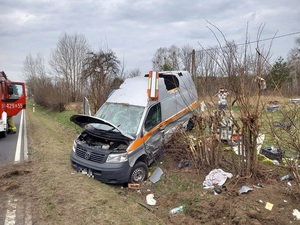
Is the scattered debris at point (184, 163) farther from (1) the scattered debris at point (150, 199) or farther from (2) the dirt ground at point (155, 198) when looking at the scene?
(1) the scattered debris at point (150, 199)

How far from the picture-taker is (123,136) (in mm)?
6336

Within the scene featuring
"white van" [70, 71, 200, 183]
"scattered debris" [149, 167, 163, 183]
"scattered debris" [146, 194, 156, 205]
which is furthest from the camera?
"scattered debris" [149, 167, 163, 183]

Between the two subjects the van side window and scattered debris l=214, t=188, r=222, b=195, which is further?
the van side window

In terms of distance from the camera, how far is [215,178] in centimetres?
598

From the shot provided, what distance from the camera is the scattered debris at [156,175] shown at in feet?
21.7

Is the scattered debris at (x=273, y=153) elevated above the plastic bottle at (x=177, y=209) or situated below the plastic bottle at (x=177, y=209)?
above

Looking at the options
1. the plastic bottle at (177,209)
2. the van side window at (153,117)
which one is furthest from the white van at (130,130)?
the plastic bottle at (177,209)

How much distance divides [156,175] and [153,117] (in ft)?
5.29

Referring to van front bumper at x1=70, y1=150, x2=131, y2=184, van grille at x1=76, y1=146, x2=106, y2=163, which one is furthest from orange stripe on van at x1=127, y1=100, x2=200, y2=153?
van grille at x1=76, y1=146, x2=106, y2=163

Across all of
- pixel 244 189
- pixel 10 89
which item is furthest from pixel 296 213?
pixel 10 89

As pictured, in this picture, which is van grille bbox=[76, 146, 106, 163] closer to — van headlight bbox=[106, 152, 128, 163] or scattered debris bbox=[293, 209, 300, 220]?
van headlight bbox=[106, 152, 128, 163]

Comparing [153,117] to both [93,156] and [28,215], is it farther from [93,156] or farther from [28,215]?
[28,215]

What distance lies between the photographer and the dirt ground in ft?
14.8

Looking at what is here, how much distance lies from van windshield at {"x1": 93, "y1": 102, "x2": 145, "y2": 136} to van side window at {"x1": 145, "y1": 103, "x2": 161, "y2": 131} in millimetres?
247
